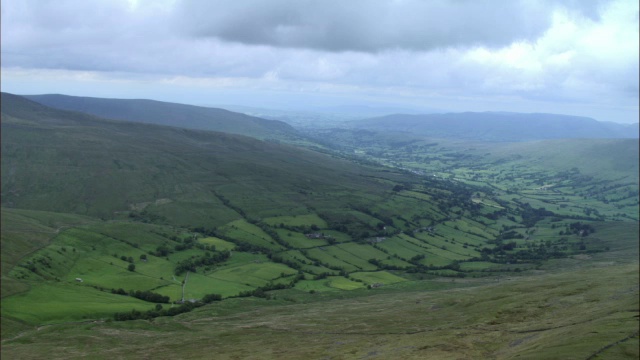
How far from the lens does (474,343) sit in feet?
298

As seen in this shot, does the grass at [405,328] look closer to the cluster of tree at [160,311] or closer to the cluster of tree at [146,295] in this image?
the cluster of tree at [160,311]

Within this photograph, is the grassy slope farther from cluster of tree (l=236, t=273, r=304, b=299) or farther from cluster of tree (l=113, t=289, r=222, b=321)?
cluster of tree (l=236, t=273, r=304, b=299)

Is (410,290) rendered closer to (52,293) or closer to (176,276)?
(176,276)

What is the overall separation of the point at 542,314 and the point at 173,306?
10887cm

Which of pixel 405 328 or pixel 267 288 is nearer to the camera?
pixel 405 328

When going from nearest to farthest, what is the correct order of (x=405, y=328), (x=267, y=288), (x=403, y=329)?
1. (x=403, y=329)
2. (x=405, y=328)
3. (x=267, y=288)

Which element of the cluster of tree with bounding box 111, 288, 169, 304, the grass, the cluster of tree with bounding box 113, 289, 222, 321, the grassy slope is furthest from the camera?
the cluster of tree with bounding box 111, 288, 169, 304

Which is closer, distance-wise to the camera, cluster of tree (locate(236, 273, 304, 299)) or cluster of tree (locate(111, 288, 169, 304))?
cluster of tree (locate(111, 288, 169, 304))

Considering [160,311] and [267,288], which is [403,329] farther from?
[267,288]

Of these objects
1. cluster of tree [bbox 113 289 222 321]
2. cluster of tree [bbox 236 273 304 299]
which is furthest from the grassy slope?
cluster of tree [bbox 236 273 304 299]

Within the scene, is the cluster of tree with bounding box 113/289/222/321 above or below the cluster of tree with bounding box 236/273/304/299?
above

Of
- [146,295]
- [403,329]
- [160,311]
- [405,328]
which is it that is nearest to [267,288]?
[146,295]

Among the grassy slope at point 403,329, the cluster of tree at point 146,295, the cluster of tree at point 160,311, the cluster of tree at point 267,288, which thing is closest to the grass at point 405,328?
the grassy slope at point 403,329

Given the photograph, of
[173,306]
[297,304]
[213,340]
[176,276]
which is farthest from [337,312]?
[176,276]
